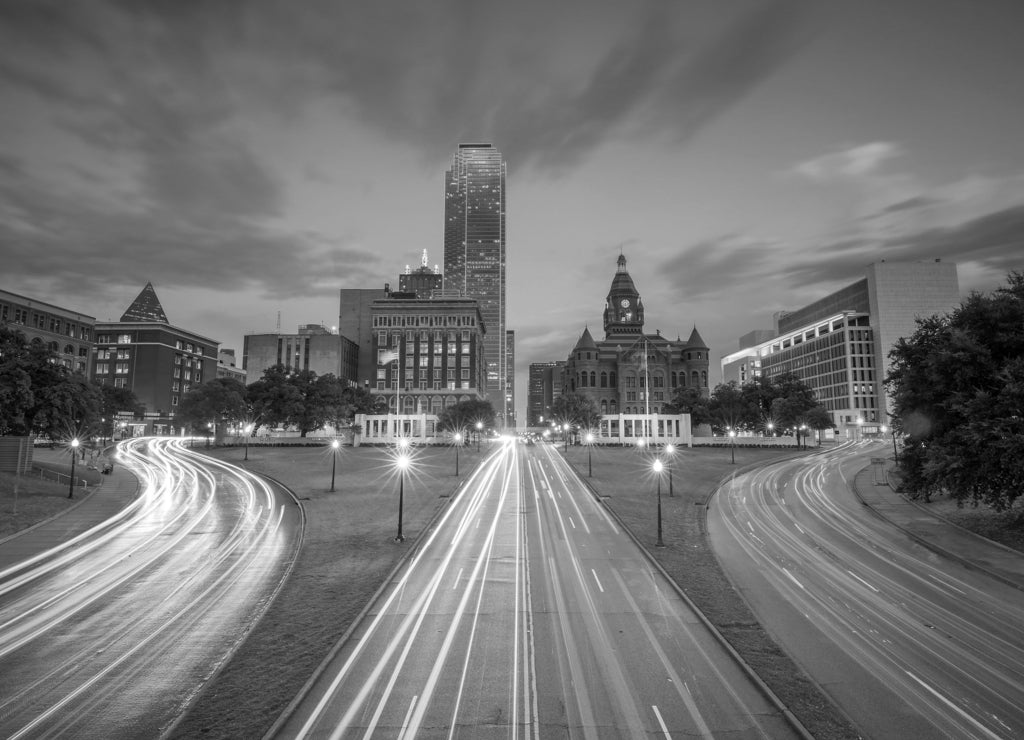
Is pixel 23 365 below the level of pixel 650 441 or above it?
above

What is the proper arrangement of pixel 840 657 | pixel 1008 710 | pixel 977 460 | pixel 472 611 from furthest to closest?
pixel 977 460 < pixel 472 611 < pixel 840 657 < pixel 1008 710

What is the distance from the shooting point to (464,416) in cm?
10231

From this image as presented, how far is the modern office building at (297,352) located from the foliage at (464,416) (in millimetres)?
81512

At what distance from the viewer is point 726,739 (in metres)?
11.9

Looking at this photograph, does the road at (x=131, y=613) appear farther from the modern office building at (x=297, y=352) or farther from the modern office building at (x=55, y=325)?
the modern office building at (x=297, y=352)

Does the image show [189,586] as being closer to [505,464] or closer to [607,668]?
[607,668]

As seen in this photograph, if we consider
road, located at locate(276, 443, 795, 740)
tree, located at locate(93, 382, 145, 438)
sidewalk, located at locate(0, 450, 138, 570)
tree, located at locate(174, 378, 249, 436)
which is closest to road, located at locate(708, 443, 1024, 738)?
road, located at locate(276, 443, 795, 740)

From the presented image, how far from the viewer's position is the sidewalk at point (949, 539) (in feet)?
81.7

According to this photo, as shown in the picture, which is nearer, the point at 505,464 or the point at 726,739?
the point at 726,739

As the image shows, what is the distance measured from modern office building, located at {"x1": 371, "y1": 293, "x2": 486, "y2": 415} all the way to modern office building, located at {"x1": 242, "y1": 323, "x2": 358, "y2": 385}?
30.5m

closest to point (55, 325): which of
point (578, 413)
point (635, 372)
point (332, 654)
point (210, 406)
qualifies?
point (210, 406)

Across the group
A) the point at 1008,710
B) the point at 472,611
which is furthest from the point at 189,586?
the point at 1008,710

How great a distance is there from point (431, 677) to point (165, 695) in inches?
276

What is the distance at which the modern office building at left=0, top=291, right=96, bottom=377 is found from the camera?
318 ft
